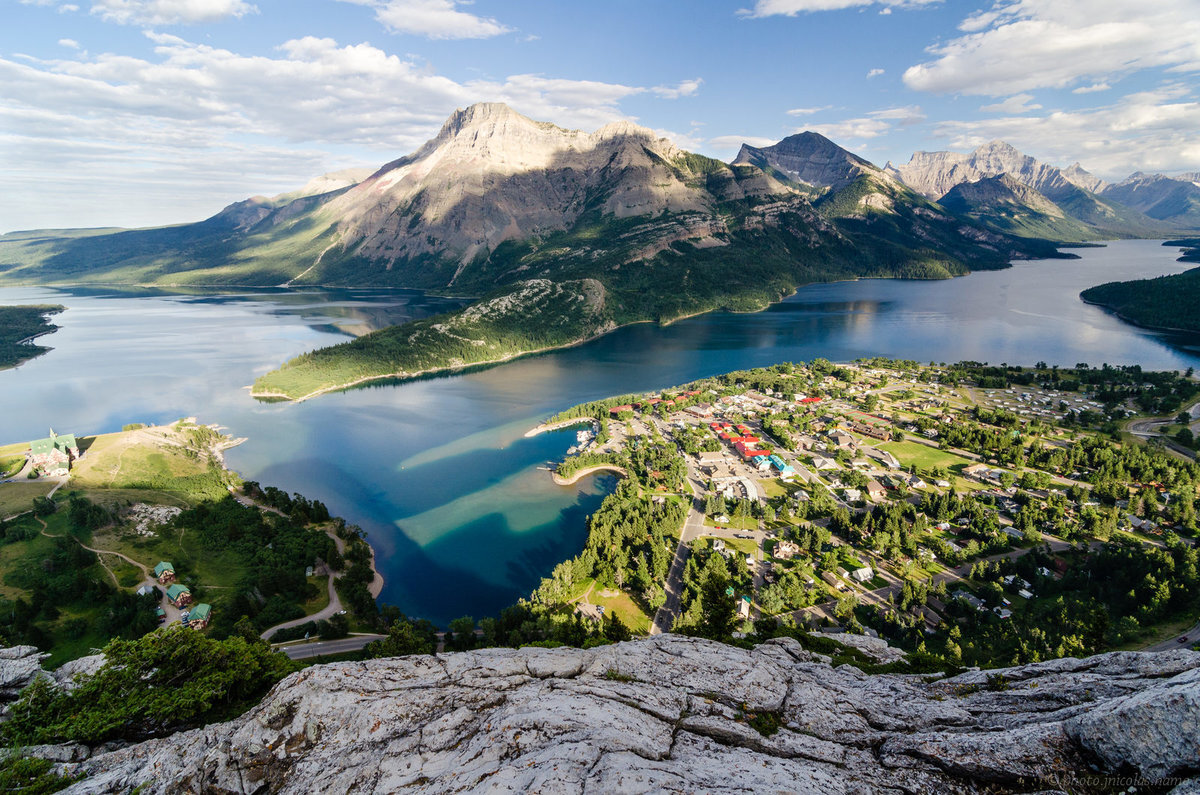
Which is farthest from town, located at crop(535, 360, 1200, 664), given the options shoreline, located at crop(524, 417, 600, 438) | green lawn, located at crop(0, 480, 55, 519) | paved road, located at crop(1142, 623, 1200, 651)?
green lawn, located at crop(0, 480, 55, 519)

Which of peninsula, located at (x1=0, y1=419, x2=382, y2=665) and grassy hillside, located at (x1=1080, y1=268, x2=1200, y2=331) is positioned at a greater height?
grassy hillside, located at (x1=1080, y1=268, x2=1200, y2=331)

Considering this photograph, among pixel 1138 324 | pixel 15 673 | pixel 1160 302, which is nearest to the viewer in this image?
pixel 15 673

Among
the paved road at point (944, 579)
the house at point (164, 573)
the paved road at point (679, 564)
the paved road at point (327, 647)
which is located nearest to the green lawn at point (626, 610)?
the paved road at point (679, 564)

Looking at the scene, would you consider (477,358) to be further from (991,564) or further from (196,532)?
(991,564)

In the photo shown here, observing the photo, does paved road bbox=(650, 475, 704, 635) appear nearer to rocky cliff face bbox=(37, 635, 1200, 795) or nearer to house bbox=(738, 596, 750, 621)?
house bbox=(738, 596, 750, 621)

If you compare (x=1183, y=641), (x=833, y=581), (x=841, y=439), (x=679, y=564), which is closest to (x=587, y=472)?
(x=679, y=564)

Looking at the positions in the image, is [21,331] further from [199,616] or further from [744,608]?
[744,608]
